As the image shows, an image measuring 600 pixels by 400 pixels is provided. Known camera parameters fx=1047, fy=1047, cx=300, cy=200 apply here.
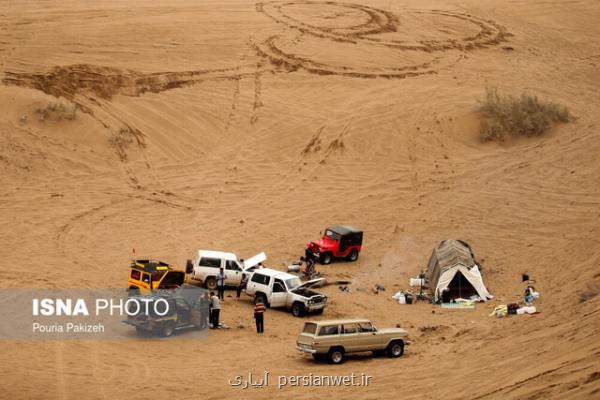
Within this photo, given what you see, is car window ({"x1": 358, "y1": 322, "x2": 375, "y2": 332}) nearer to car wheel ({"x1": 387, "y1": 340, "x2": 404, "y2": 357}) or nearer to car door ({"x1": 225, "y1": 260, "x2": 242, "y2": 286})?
car wheel ({"x1": 387, "y1": 340, "x2": 404, "y2": 357})

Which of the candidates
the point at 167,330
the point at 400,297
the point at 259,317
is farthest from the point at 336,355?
the point at 400,297

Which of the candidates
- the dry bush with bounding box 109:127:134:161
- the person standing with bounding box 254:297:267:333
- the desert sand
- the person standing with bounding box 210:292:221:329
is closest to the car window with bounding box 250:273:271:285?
the desert sand

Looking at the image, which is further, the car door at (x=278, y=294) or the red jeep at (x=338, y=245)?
the red jeep at (x=338, y=245)

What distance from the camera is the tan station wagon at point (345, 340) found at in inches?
945

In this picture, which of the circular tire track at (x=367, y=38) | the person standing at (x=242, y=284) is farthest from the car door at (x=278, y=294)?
the circular tire track at (x=367, y=38)

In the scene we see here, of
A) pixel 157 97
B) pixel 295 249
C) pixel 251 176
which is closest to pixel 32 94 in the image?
pixel 157 97

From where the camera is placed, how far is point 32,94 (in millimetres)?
40312

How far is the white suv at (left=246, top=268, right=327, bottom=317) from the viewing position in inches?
1141

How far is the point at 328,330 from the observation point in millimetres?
24203

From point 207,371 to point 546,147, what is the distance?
74.8 ft

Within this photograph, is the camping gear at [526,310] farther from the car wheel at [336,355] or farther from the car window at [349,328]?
the car wheel at [336,355]

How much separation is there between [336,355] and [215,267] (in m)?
7.53

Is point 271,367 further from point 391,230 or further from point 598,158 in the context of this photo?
point 598,158

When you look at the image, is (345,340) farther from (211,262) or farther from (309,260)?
(309,260)
